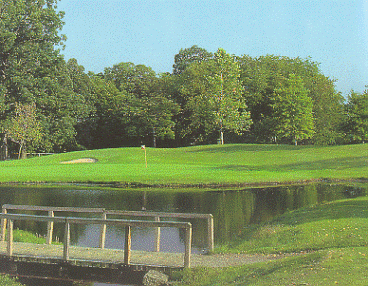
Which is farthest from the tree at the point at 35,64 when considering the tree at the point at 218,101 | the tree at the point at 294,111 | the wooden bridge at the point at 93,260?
the wooden bridge at the point at 93,260

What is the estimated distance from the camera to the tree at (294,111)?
2798 inches

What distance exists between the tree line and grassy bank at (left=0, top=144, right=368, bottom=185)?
40.8 feet

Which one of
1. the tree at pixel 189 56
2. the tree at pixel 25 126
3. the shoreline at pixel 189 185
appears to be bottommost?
the shoreline at pixel 189 185

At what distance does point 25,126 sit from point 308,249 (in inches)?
2319

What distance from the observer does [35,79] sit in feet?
230

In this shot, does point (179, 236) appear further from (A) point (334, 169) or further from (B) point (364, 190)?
(A) point (334, 169)

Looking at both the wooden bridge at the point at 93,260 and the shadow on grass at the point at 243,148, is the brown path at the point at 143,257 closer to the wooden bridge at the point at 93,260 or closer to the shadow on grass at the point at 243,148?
the wooden bridge at the point at 93,260

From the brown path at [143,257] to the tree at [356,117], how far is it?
195ft

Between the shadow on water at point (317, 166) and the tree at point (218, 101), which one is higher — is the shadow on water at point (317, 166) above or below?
below

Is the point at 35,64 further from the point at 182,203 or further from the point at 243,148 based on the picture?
the point at 182,203

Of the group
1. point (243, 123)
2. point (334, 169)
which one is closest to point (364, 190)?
point (334, 169)

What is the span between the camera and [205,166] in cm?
4825

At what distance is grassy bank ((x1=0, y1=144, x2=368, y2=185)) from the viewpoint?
127ft

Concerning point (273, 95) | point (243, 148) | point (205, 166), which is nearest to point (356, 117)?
point (273, 95)
